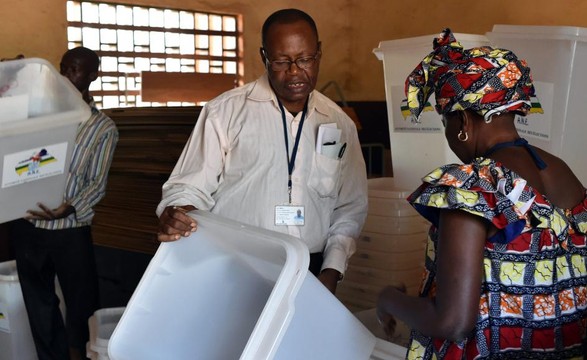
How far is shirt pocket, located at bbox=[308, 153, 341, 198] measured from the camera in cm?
208

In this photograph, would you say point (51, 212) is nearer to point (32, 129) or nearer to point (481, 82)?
point (32, 129)

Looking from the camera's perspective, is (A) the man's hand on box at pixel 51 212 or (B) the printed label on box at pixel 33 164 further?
(A) the man's hand on box at pixel 51 212

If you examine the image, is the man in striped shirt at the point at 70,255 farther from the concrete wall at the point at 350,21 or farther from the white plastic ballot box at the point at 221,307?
the concrete wall at the point at 350,21

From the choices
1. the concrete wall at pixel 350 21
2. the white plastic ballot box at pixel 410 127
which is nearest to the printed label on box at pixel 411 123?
the white plastic ballot box at pixel 410 127

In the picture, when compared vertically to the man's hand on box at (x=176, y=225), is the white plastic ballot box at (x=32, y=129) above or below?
above

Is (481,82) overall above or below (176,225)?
above

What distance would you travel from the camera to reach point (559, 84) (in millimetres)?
2221

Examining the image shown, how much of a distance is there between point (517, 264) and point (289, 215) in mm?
839

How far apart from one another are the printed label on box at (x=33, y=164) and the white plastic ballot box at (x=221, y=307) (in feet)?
2.70

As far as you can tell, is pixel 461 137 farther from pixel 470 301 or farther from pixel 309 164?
pixel 309 164

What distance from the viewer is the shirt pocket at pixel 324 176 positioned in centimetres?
208

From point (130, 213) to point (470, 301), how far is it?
2.85 metres

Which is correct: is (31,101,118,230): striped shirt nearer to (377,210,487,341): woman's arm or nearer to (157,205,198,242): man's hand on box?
(157,205,198,242): man's hand on box

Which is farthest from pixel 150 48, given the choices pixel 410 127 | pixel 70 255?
pixel 410 127
